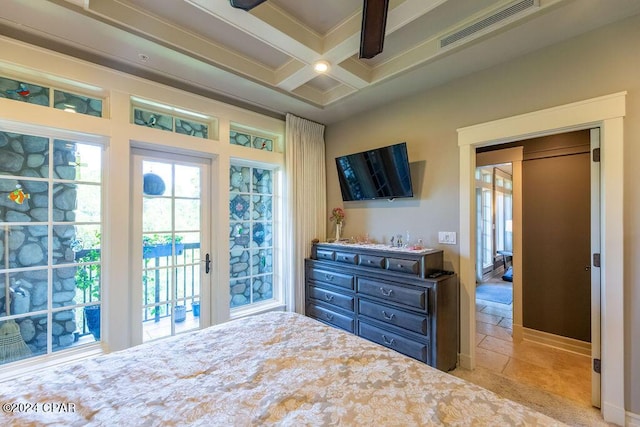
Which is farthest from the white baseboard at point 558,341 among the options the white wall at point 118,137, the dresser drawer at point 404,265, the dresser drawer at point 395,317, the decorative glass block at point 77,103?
the decorative glass block at point 77,103

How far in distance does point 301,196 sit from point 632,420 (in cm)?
334

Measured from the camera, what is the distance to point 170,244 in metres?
2.82

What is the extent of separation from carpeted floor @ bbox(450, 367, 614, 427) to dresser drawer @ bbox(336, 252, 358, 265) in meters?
1.38

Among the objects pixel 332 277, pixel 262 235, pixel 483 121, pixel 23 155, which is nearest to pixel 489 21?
pixel 483 121

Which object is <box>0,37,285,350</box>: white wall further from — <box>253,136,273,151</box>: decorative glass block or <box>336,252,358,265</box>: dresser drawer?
<box>336,252,358,265</box>: dresser drawer

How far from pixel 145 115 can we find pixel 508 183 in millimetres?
8274

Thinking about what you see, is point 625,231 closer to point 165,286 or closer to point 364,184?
point 364,184

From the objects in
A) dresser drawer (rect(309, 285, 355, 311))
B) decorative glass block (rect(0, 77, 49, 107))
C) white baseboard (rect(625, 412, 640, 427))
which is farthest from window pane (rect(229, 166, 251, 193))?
white baseboard (rect(625, 412, 640, 427))

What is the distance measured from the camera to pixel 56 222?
87.0 inches

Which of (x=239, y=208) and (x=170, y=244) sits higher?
(x=239, y=208)

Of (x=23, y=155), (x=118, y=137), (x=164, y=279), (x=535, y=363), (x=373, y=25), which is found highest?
(x=373, y=25)

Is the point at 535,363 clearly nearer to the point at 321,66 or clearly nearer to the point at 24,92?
the point at 321,66

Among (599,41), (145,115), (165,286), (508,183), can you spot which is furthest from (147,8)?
(508,183)

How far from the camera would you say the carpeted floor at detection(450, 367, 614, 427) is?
198 cm
